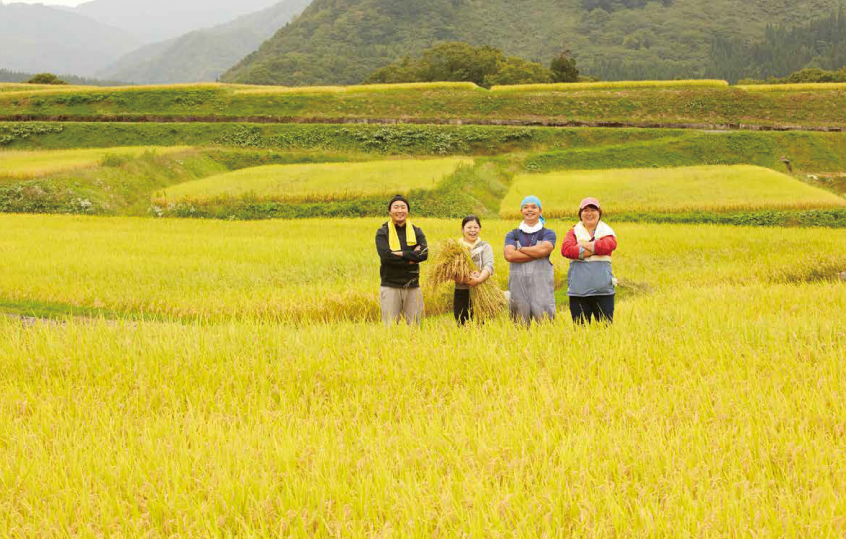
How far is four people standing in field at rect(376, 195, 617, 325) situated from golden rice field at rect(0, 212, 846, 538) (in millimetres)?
987

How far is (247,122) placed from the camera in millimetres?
41406

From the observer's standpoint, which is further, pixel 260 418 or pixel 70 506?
pixel 260 418

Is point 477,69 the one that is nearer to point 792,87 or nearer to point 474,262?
point 792,87

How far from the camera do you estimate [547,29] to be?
153 m

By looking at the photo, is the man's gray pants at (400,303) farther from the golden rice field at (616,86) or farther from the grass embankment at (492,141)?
the golden rice field at (616,86)

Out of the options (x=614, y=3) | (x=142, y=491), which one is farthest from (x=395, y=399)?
(x=614, y=3)

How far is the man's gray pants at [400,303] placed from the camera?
7.85 meters

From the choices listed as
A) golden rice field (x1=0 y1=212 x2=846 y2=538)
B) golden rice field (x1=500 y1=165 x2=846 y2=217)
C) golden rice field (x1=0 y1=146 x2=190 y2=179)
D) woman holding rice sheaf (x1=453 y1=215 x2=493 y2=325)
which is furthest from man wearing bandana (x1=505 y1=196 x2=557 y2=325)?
golden rice field (x1=0 y1=146 x2=190 y2=179)

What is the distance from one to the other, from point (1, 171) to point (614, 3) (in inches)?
7045

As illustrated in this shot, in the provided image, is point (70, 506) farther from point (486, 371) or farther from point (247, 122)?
point (247, 122)

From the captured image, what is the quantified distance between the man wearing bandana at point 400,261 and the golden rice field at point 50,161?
24648 millimetres

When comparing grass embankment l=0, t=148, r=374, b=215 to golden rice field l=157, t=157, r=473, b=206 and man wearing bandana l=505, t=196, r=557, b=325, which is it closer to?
golden rice field l=157, t=157, r=473, b=206

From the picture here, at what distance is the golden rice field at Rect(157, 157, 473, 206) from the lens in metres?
25.4

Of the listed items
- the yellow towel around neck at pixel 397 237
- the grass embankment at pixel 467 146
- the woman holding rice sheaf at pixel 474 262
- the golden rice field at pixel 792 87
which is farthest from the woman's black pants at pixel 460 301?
the golden rice field at pixel 792 87
